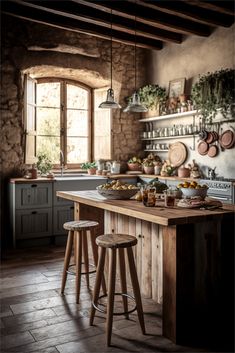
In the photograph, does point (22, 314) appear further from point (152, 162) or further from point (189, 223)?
point (152, 162)

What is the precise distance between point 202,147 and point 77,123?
2.41 metres

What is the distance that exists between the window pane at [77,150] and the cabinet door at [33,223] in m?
1.55

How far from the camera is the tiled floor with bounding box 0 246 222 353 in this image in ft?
8.02

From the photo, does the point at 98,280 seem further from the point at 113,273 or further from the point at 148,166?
the point at 148,166

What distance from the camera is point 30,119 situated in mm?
5766

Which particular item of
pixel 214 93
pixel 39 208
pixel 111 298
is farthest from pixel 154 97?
pixel 111 298

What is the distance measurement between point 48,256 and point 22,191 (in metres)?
1.05

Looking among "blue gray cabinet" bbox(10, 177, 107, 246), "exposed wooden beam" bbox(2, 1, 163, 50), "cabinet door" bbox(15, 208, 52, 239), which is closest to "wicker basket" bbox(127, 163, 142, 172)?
"blue gray cabinet" bbox(10, 177, 107, 246)

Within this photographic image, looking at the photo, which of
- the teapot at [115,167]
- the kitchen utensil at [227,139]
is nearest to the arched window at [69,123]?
the teapot at [115,167]

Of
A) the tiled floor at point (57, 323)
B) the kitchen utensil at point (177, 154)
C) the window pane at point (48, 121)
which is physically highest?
the window pane at point (48, 121)

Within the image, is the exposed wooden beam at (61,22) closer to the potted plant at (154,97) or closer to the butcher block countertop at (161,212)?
the potted plant at (154,97)

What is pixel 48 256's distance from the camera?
4.78 m

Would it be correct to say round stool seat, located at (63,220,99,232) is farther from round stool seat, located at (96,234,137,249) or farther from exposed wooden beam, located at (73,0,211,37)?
exposed wooden beam, located at (73,0,211,37)

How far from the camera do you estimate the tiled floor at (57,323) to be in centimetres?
245
